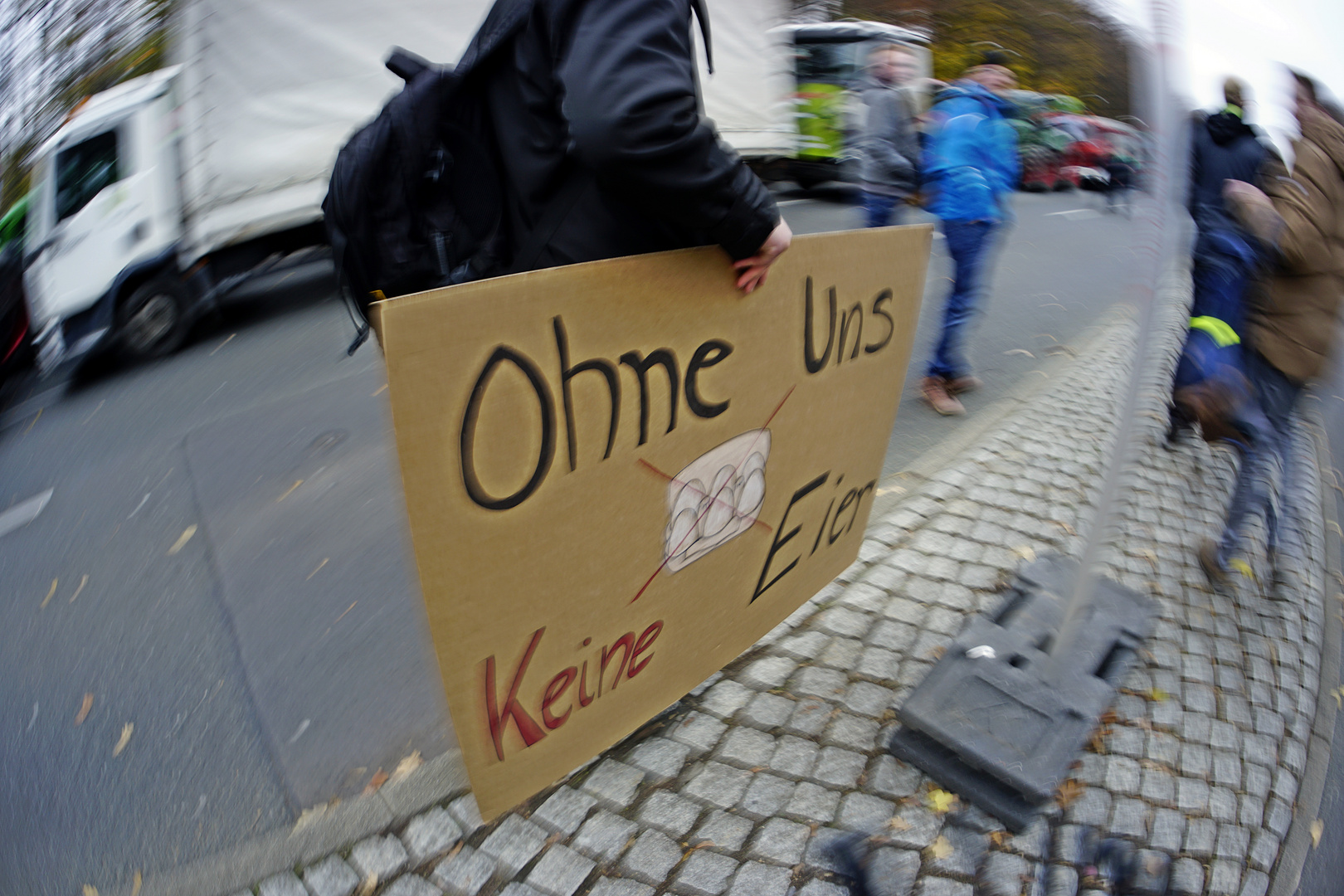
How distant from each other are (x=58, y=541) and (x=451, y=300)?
330 cm

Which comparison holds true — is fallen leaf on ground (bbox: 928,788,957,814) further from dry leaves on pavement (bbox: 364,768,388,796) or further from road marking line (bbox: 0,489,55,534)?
road marking line (bbox: 0,489,55,534)

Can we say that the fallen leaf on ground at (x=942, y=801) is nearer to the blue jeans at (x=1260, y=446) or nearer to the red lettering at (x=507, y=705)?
the red lettering at (x=507, y=705)

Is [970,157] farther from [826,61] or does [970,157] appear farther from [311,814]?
[826,61]

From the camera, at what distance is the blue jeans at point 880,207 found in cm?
512

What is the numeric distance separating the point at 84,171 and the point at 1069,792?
6.74m

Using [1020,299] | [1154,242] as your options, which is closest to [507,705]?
[1154,242]

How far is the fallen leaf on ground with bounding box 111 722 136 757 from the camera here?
2297 mm

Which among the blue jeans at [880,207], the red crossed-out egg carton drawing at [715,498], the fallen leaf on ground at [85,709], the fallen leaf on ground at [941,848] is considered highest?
the red crossed-out egg carton drawing at [715,498]

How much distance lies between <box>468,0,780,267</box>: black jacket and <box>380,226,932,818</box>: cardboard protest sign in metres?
0.11

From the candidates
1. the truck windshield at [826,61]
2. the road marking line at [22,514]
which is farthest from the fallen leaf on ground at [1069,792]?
the truck windshield at [826,61]

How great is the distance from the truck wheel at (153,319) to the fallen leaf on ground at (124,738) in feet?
14.1

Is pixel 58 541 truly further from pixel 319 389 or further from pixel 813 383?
pixel 813 383

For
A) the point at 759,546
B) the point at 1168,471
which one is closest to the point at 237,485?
the point at 759,546

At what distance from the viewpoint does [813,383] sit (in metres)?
2.00
